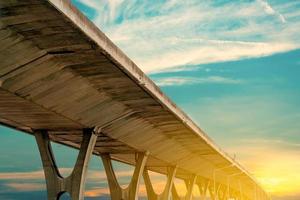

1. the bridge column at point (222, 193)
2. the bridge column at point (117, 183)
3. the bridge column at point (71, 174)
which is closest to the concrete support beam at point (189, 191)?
the bridge column at point (117, 183)

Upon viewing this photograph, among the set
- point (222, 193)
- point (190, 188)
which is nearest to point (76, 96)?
point (190, 188)

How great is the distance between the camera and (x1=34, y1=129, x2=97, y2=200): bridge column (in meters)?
34.1

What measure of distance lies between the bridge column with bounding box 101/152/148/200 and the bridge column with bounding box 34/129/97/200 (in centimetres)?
1354

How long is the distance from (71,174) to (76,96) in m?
8.39

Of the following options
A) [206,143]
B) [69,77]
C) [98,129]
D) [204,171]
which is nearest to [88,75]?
[69,77]

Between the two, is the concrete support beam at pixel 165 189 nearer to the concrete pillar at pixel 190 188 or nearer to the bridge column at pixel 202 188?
the concrete pillar at pixel 190 188

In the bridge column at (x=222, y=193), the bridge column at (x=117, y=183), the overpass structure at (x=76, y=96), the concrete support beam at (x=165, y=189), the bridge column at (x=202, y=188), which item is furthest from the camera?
the bridge column at (x=222, y=193)

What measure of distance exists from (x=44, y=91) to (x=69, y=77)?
63.2 inches

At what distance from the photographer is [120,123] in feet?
117

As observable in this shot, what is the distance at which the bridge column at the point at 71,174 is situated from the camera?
3406 cm

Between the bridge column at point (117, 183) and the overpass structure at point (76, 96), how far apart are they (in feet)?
0.30

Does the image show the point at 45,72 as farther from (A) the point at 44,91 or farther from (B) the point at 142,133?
(B) the point at 142,133

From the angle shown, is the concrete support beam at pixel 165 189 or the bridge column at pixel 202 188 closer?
the concrete support beam at pixel 165 189

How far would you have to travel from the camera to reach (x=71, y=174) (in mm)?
34375
